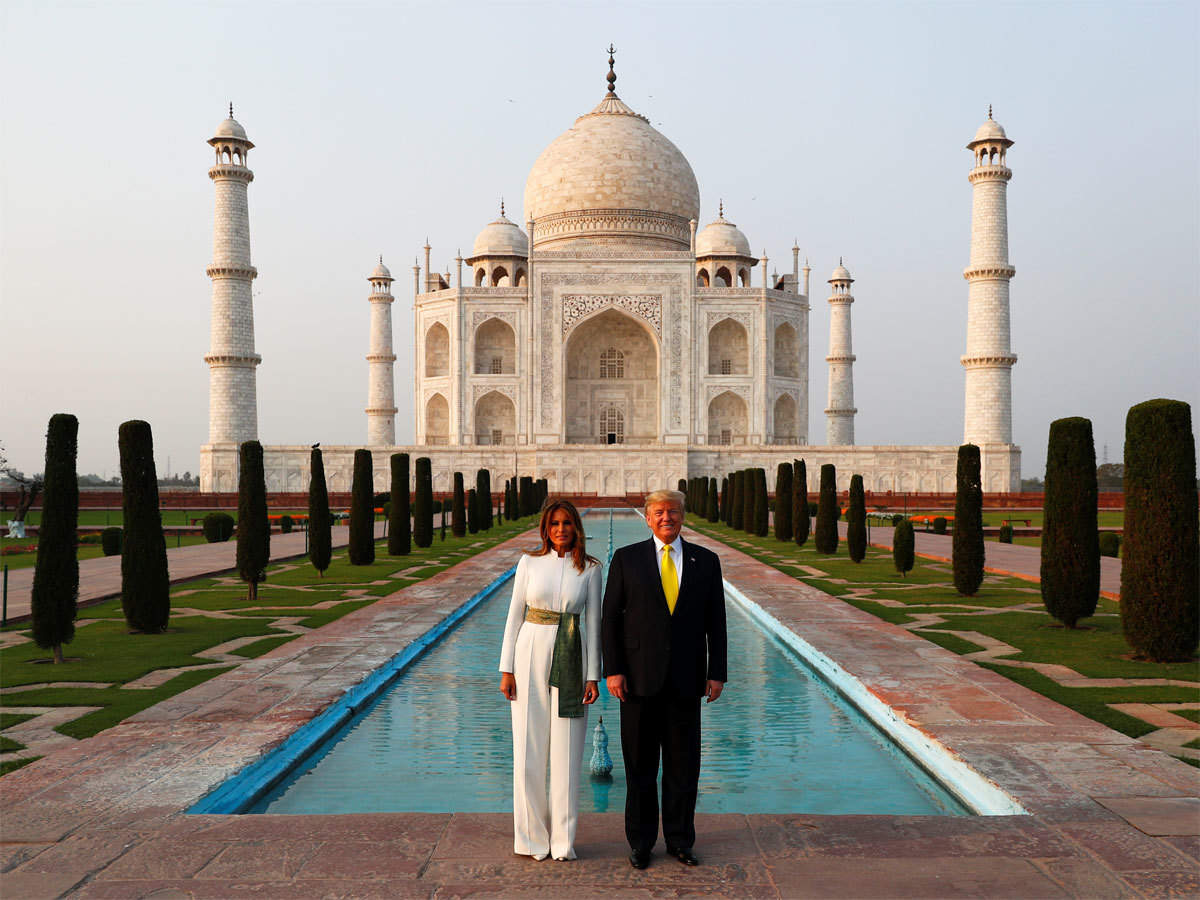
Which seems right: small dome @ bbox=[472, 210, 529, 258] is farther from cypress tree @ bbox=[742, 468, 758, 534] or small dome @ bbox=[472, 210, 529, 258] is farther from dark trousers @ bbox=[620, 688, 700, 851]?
dark trousers @ bbox=[620, 688, 700, 851]

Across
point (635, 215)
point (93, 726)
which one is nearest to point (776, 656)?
point (93, 726)

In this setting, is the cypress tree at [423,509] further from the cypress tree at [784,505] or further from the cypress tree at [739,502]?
the cypress tree at [739,502]

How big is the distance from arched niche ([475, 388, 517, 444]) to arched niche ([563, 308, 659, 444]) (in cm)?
204

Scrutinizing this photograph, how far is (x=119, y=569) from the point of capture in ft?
38.1

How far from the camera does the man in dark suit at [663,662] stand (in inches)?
115

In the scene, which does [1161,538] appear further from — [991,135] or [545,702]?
[991,135]

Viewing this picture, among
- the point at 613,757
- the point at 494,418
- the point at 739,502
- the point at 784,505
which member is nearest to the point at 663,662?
the point at 613,757

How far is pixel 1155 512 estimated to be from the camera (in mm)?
6199

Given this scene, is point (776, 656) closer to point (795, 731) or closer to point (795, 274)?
point (795, 731)

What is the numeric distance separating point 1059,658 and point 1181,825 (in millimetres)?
3198

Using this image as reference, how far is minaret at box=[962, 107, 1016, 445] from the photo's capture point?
A: 97.5 ft

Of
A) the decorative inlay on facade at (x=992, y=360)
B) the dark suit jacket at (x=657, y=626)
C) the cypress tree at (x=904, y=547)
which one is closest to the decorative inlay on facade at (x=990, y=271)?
the decorative inlay on facade at (x=992, y=360)

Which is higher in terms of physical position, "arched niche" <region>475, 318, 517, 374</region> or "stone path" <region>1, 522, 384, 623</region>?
"arched niche" <region>475, 318, 517, 374</region>

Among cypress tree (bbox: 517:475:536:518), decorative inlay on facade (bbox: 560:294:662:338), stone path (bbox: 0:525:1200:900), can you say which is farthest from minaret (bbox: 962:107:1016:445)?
stone path (bbox: 0:525:1200:900)
